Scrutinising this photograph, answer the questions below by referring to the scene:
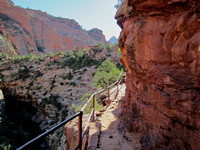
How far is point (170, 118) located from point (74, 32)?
257 ft

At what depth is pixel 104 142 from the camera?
3107 millimetres

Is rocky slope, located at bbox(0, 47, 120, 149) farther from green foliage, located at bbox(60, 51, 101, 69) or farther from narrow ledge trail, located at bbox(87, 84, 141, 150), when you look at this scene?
narrow ledge trail, located at bbox(87, 84, 141, 150)

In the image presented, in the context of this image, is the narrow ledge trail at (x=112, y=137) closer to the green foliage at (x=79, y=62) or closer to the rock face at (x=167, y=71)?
the rock face at (x=167, y=71)

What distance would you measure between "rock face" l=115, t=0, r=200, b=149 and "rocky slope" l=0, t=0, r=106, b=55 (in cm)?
5168

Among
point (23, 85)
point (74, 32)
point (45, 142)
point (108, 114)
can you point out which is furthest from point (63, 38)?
point (108, 114)

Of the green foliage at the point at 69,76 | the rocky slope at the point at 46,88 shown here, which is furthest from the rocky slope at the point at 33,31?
the green foliage at the point at 69,76

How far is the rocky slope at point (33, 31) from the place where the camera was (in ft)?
147

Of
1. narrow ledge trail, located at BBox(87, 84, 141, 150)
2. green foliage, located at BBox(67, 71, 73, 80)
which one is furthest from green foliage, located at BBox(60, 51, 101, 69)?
narrow ledge trail, located at BBox(87, 84, 141, 150)

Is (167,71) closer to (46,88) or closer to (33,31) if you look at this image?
(46,88)

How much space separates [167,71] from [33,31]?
65.1 meters

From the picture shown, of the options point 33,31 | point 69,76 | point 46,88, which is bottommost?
point 46,88

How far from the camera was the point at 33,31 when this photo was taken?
5544 centimetres

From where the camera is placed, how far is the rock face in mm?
1769

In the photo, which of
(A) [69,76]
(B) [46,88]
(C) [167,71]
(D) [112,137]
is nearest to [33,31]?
(B) [46,88]
